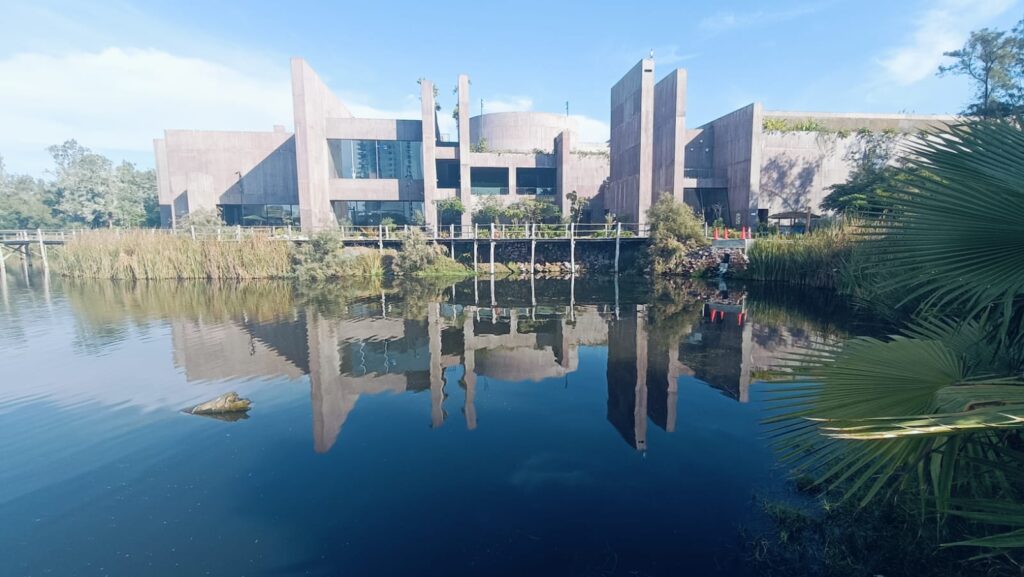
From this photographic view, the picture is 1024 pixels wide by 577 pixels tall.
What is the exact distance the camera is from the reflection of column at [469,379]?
24.0ft

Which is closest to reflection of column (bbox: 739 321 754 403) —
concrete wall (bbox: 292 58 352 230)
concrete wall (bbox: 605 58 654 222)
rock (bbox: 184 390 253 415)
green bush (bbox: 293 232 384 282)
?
rock (bbox: 184 390 253 415)

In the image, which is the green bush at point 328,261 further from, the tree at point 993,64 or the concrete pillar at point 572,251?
the tree at point 993,64

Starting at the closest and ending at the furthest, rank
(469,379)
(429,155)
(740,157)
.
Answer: (469,379), (740,157), (429,155)

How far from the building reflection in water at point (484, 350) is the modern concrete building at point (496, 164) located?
13190 mm

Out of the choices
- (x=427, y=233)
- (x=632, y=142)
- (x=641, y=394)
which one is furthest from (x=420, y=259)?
(x=641, y=394)

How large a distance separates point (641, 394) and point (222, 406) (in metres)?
6.46

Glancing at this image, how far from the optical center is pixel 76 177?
40.4 meters

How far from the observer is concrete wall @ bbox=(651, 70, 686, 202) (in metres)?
24.4

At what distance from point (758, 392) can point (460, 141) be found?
24046 mm

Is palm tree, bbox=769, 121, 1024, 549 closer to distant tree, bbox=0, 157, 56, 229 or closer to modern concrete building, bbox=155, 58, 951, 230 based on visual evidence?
modern concrete building, bbox=155, 58, 951, 230

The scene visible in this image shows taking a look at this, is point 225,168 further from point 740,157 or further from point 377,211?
point 740,157

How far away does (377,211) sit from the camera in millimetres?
31688

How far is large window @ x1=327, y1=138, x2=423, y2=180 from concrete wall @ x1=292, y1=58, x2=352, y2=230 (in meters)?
1.56

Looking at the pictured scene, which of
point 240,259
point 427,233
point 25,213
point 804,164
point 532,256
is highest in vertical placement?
point 804,164
